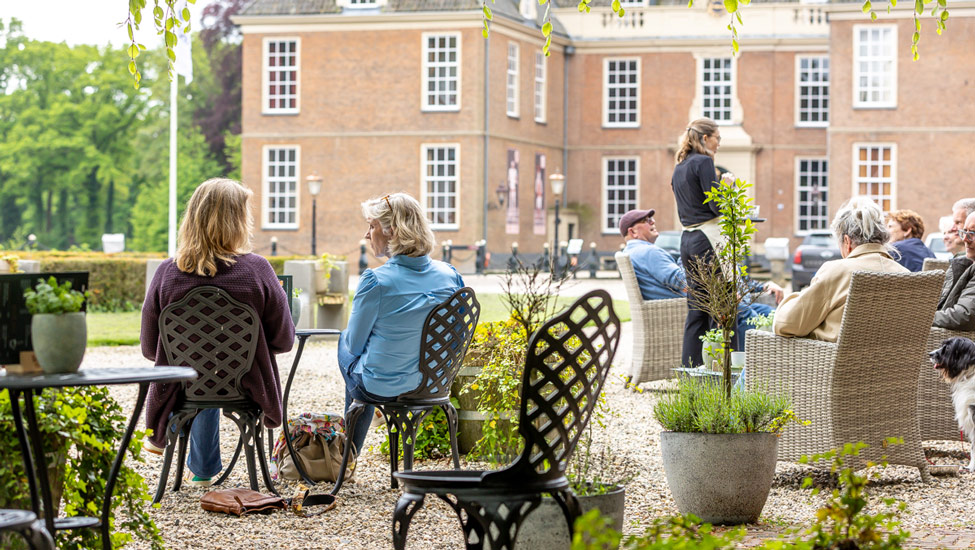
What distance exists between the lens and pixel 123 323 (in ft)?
54.1

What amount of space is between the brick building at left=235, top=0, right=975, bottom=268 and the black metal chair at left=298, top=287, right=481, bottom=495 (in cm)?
2679

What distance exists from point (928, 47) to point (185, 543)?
2973 centimetres

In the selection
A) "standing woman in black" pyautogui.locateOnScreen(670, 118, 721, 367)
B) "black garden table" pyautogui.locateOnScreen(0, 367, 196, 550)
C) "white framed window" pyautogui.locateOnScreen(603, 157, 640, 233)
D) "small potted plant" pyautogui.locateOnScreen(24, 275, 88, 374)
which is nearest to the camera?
"black garden table" pyautogui.locateOnScreen(0, 367, 196, 550)

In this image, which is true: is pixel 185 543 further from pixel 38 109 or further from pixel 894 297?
pixel 38 109

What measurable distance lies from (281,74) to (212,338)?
96.7 feet

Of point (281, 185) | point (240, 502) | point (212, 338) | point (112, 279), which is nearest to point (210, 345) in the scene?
point (212, 338)

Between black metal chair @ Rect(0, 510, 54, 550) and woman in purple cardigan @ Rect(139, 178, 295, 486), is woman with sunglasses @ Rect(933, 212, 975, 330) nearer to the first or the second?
woman in purple cardigan @ Rect(139, 178, 295, 486)

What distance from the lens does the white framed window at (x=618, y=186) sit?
3600cm

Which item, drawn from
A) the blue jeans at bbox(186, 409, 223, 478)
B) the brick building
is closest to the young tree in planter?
the blue jeans at bbox(186, 409, 223, 478)

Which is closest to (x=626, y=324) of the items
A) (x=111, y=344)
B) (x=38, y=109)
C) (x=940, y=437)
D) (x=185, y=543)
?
(x=111, y=344)

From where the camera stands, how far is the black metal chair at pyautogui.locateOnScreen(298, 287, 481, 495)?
5.15 metres

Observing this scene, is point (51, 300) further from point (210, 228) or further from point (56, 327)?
point (210, 228)

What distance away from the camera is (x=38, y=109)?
50000 mm

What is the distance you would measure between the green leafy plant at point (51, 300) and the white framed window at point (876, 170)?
98.7 feet
